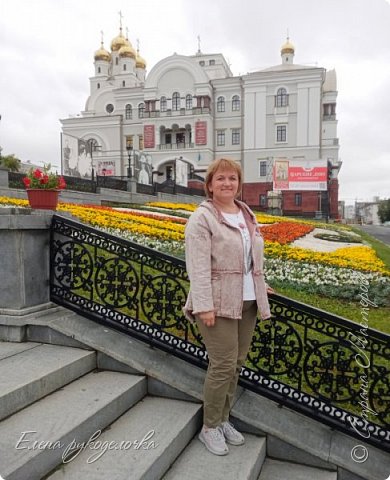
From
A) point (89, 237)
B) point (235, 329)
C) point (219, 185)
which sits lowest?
point (235, 329)

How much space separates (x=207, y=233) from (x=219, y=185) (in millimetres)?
418

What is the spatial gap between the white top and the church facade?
4229cm

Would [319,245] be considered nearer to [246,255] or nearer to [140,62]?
[246,255]

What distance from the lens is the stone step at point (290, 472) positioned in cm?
307

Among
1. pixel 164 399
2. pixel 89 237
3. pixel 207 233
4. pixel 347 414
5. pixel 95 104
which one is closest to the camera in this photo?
pixel 207 233

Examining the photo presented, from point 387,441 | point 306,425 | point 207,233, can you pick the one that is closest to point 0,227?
point 207,233

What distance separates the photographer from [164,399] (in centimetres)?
356

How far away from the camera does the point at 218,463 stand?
9.61 feet

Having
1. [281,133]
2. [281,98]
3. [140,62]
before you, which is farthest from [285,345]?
[140,62]

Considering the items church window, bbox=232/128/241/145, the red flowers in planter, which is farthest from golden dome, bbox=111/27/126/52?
the red flowers in planter

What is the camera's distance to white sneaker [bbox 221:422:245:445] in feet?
10.4

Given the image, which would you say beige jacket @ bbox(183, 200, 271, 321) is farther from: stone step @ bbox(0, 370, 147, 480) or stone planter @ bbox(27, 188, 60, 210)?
stone planter @ bbox(27, 188, 60, 210)

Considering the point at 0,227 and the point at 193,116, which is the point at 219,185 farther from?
the point at 193,116

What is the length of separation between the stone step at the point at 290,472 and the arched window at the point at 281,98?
49.0 meters
